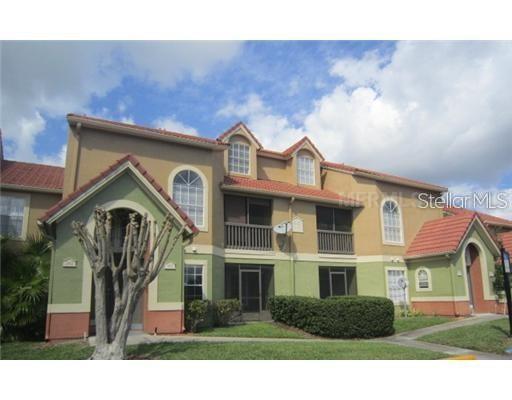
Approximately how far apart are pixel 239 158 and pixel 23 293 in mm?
12388

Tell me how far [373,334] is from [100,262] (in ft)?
35.2

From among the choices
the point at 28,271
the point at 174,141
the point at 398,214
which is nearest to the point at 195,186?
the point at 174,141

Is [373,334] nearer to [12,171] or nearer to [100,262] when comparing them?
[100,262]

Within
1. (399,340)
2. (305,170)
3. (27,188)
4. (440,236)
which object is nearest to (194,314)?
(399,340)

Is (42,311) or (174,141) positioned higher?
(174,141)

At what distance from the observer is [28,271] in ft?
46.5

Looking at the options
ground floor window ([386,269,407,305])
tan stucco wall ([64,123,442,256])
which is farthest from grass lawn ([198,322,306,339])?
ground floor window ([386,269,407,305])

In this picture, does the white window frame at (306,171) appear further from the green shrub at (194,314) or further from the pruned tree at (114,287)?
the pruned tree at (114,287)

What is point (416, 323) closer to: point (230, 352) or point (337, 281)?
point (337, 281)

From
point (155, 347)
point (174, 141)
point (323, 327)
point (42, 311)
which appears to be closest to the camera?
point (155, 347)

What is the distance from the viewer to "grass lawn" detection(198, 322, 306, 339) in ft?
49.6

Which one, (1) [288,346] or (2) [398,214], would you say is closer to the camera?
(1) [288,346]

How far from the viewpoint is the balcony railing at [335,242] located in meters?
22.4

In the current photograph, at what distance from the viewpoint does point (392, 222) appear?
23.9m
